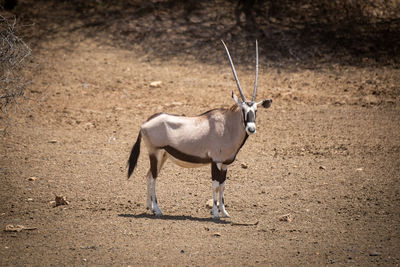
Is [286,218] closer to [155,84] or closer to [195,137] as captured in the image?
[195,137]

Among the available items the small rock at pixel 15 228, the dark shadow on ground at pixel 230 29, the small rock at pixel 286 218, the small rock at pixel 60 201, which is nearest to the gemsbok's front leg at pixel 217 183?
the small rock at pixel 286 218

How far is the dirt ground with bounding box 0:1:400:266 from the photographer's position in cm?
710

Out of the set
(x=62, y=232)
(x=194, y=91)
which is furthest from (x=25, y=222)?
(x=194, y=91)

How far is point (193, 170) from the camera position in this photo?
35.5 feet

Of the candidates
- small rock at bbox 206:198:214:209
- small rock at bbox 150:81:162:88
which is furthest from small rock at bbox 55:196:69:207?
small rock at bbox 150:81:162:88

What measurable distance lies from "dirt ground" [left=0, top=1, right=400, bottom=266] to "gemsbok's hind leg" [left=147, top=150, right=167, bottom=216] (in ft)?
0.69

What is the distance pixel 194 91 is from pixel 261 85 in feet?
6.72

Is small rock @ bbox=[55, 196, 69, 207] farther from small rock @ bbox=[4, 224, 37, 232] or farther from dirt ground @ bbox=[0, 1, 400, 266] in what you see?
small rock @ bbox=[4, 224, 37, 232]

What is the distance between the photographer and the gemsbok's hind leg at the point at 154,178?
827cm

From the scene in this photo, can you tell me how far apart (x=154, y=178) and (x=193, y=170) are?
8.43 ft

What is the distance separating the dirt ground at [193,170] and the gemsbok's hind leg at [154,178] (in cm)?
21

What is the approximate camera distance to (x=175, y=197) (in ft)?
30.3

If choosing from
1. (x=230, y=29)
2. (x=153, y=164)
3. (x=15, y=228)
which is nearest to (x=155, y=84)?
(x=230, y=29)

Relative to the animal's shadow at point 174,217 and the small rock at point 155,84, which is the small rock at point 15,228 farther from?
the small rock at point 155,84
